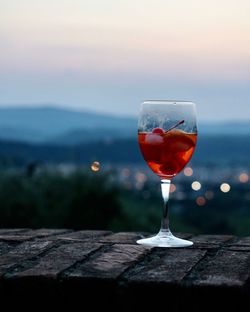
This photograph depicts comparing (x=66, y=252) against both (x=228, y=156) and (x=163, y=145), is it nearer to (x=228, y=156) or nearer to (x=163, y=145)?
(x=163, y=145)

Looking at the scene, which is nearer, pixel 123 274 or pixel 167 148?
pixel 123 274

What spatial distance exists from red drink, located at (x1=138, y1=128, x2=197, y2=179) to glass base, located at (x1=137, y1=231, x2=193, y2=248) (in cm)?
23

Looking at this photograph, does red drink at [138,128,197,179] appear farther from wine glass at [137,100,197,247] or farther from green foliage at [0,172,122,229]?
green foliage at [0,172,122,229]

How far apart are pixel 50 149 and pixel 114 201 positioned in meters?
8.98

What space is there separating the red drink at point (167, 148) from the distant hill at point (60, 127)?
18.8 m

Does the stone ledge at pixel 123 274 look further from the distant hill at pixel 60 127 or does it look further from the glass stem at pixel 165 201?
the distant hill at pixel 60 127

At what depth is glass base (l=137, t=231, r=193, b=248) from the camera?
103 inches

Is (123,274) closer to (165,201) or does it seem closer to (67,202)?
(165,201)

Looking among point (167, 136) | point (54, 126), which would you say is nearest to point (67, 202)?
point (54, 126)

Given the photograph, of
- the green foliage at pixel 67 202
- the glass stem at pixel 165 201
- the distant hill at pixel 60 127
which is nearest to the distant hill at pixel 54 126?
the distant hill at pixel 60 127

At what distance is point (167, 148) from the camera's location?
265 cm

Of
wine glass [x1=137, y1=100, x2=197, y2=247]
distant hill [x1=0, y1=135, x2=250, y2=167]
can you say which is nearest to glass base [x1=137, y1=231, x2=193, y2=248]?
wine glass [x1=137, y1=100, x2=197, y2=247]

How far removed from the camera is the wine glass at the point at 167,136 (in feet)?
8.66

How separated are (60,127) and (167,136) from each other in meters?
23.1
